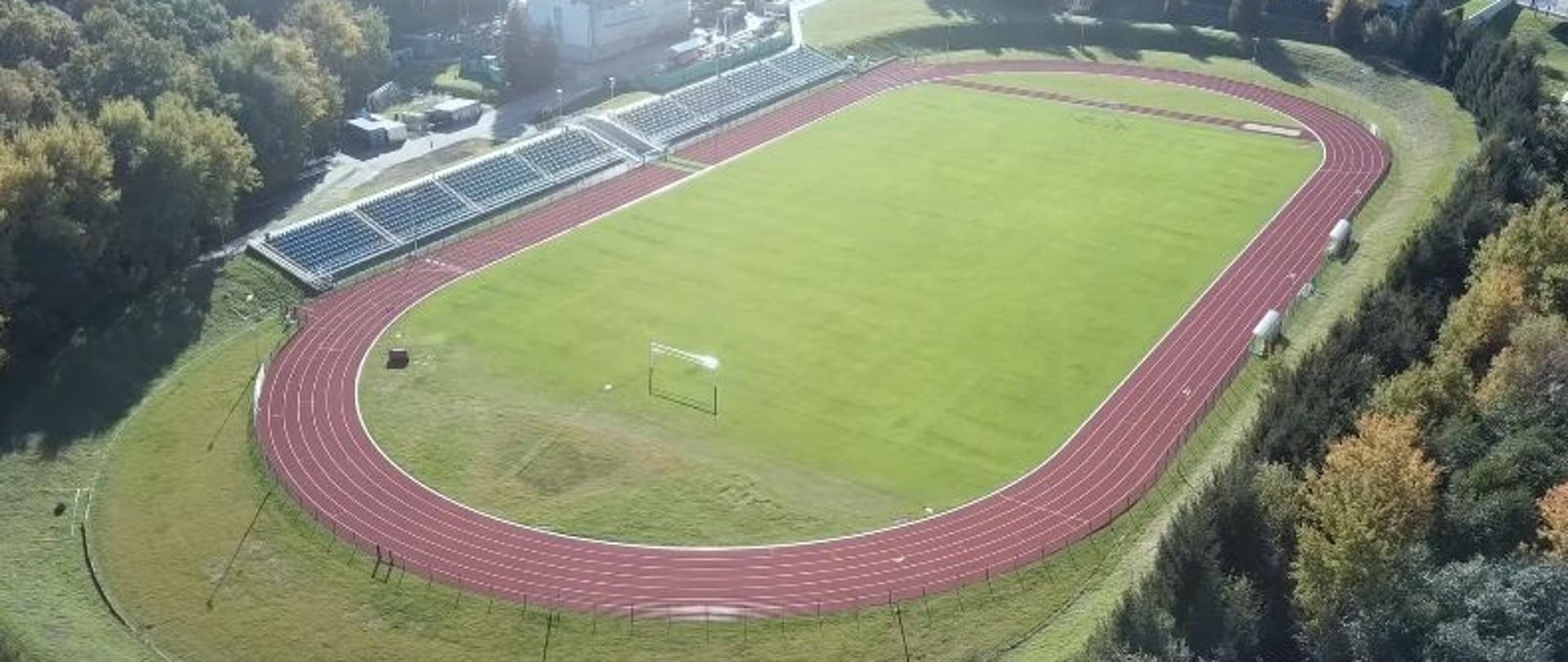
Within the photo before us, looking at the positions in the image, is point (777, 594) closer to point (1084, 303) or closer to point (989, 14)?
point (1084, 303)

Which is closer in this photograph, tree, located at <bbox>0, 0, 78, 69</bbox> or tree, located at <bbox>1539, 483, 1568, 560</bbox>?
tree, located at <bbox>1539, 483, 1568, 560</bbox>

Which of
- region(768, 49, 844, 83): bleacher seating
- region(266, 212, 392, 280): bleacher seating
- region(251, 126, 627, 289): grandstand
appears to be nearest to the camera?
region(266, 212, 392, 280): bleacher seating

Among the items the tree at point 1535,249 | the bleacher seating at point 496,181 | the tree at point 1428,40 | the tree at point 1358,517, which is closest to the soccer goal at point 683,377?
the bleacher seating at point 496,181

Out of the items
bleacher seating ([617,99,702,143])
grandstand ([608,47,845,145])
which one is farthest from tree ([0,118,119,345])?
grandstand ([608,47,845,145])

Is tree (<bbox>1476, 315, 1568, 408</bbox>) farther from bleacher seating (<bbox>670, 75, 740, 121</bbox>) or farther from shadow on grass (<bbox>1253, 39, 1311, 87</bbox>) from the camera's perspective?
shadow on grass (<bbox>1253, 39, 1311, 87</bbox>)

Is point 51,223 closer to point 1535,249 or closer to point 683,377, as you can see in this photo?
point 683,377

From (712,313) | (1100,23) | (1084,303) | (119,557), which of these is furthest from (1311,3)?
(119,557)

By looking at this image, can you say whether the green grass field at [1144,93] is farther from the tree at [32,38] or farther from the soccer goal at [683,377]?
the tree at [32,38]
